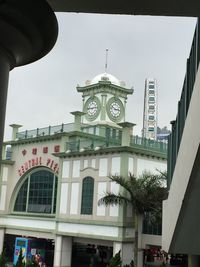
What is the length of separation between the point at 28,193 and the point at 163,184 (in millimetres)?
11751

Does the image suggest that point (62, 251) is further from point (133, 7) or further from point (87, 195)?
point (133, 7)

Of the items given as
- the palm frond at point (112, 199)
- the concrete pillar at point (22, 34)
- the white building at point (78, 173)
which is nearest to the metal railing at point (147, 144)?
the white building at point (78, 173)

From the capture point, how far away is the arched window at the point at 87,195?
87.1 ft

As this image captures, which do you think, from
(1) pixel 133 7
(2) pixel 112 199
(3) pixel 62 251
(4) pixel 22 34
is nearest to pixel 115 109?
(3) pixel 62 251

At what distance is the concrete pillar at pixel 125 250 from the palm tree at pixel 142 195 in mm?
1640

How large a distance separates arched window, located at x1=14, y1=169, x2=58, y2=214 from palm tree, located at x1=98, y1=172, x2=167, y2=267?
6.41 m

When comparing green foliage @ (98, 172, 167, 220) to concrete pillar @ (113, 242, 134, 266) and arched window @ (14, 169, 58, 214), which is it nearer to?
concrete pillar @ (113, 242, 134, 266)

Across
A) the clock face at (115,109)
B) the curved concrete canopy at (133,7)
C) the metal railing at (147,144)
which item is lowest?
the curved concrete canopy at (133,7)

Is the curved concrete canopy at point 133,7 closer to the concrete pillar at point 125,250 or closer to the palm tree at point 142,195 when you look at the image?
the palm tree at point 142,195

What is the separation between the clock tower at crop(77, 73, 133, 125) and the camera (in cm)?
3328

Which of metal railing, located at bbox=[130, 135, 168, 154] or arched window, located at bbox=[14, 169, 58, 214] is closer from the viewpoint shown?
metal railing, located at bbox=[130, 135, 168, 154]

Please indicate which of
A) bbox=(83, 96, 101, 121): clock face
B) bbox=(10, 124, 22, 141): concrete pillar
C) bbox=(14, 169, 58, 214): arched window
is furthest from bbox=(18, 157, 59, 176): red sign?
bbox=(83, 96, 101, 121): clock face

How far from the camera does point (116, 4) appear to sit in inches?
104

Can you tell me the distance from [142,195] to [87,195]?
4876mm
